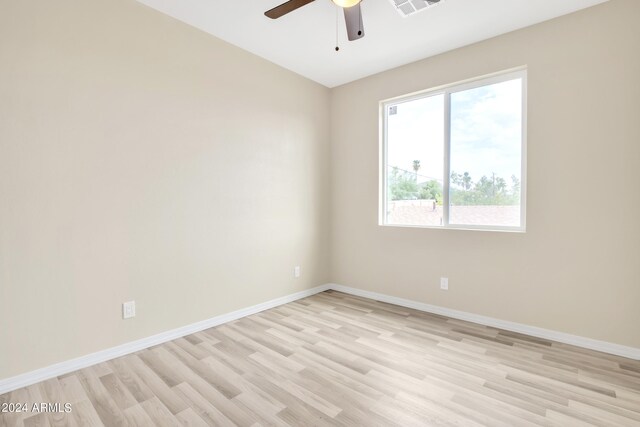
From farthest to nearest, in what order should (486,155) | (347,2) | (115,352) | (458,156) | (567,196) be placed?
(458,156) < (486,155) < (567,196) < (115,352) < (347,2)

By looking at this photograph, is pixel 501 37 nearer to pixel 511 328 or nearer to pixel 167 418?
pixel 511 328

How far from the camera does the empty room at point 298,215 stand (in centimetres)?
189

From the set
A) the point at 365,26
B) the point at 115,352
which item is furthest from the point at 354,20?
the point at 115,352

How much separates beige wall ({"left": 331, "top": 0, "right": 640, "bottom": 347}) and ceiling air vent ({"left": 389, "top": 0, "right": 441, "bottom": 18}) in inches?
34.5

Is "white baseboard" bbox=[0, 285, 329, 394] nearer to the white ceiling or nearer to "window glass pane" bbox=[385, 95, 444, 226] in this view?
"window glass pane" bbox=[385, 95, 444, 226]

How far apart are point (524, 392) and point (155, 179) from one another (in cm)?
298

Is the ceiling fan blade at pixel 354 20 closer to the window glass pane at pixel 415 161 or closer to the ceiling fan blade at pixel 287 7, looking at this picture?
the ceiling fan blade at pixel 287 7

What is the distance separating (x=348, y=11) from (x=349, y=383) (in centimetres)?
236

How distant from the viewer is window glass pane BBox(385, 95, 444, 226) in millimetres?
3320

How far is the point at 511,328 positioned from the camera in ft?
9.16

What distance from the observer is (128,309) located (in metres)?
2.38

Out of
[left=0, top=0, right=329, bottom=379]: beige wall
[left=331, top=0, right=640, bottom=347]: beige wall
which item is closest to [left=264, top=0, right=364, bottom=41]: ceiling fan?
[left=0, top=0, right=329, bottom=379]: beige wall

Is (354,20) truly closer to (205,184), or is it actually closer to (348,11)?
(348,11)

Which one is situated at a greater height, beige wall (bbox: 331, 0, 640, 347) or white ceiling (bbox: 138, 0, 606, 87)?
white ceiling (bbox: 138, 0, 606, 87)
